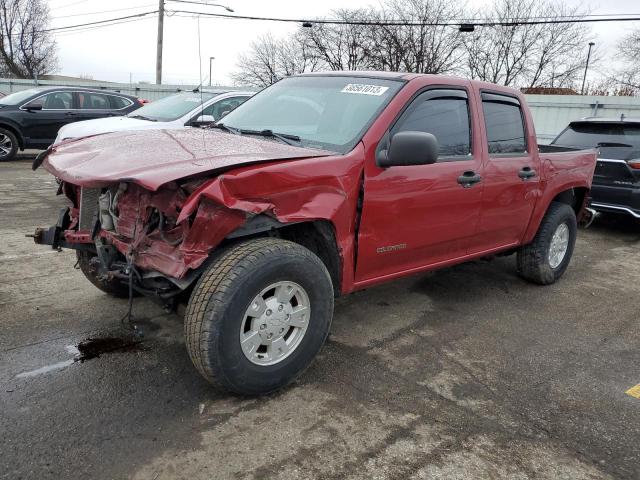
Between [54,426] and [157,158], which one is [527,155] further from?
[54,426]

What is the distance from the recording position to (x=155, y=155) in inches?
117

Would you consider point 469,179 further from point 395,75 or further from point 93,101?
point 93,101

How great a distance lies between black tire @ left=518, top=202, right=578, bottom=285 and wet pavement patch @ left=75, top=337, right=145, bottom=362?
3.65 meters

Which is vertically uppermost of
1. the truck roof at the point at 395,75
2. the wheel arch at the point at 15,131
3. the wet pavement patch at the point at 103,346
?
the truck roof at the point at 395,75

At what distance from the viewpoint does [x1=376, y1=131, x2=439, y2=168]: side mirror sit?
3229mm

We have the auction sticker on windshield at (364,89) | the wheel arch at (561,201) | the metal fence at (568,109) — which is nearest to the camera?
the auction sticker on windshield at (364,89)

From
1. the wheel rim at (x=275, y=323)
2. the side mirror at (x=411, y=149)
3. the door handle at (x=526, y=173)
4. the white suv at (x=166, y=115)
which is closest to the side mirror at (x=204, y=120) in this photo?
the white suv at (x=166, y=115)

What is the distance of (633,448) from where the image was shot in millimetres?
2766

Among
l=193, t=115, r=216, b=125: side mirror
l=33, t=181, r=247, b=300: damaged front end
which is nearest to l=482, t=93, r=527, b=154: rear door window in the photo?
l=33, t=181, r=247, b=300: damaged front end

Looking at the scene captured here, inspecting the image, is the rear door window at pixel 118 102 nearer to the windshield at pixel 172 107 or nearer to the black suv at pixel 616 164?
the windshield at pixel 172 107

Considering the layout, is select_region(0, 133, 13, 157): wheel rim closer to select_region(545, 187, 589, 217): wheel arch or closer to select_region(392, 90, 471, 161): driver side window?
select_region(392, 90, 471, 161): driver side window

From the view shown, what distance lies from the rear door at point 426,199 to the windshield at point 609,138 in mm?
A: 4489

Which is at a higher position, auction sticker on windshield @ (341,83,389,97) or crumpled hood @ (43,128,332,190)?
auction sticker on windshield @ (341,83,389,97)

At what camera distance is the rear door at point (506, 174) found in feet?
14.1
